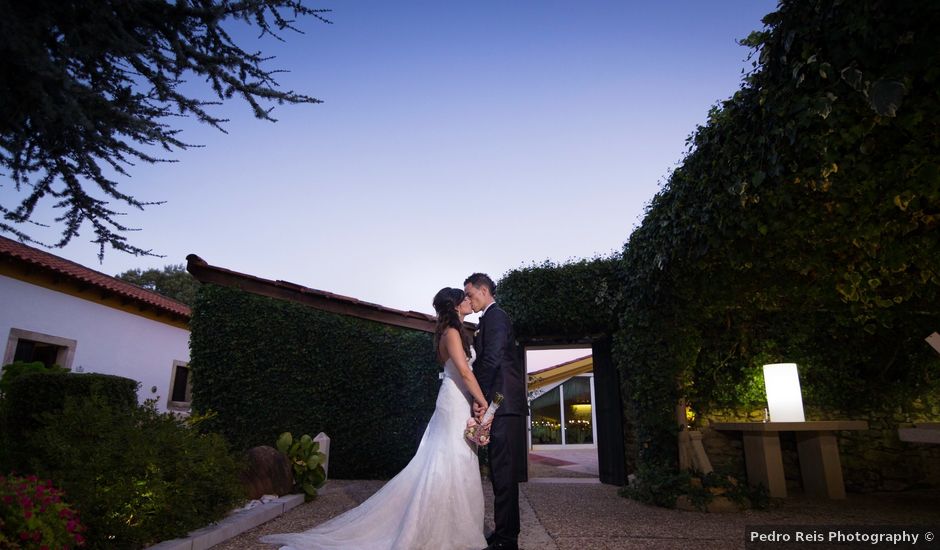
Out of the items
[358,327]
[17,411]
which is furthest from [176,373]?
[17,411]

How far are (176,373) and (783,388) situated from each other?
1604 cm

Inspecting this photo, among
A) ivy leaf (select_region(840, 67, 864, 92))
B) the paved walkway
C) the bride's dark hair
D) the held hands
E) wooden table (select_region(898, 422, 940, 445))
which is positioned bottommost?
the paved walkway

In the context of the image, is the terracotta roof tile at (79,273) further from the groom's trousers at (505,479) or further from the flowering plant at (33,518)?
the groom's trousers at (505,479)

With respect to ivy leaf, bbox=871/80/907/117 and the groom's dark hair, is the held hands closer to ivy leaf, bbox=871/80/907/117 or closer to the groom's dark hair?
the groom's dark hair

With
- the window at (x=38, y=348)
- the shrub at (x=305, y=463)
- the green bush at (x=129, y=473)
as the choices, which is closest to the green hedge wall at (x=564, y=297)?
the shrub at (x=305, y=463)

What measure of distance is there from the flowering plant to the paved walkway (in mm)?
1295

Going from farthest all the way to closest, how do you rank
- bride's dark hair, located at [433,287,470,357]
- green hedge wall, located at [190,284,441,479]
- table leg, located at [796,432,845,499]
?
1. green hedge wall, located at [190,284,441,479]
2. table leg, located at [796,432,845,499]
3. bride's dark hair, located at [433,287,470,357]

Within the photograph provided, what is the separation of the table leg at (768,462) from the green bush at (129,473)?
20.2ft

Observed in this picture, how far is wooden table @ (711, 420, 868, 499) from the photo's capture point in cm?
598

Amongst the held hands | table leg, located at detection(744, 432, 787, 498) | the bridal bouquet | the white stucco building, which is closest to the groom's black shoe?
the bridal bouquet

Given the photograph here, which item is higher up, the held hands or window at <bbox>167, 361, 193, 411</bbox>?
window at <bbox>167, 361, 193, 411</bbox>

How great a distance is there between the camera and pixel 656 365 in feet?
20.6

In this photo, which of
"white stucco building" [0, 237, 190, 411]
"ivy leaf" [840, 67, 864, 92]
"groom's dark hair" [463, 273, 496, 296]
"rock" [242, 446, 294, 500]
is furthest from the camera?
"white stucco building" [0, 237, 190, 411]

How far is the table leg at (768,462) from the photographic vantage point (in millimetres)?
5953
